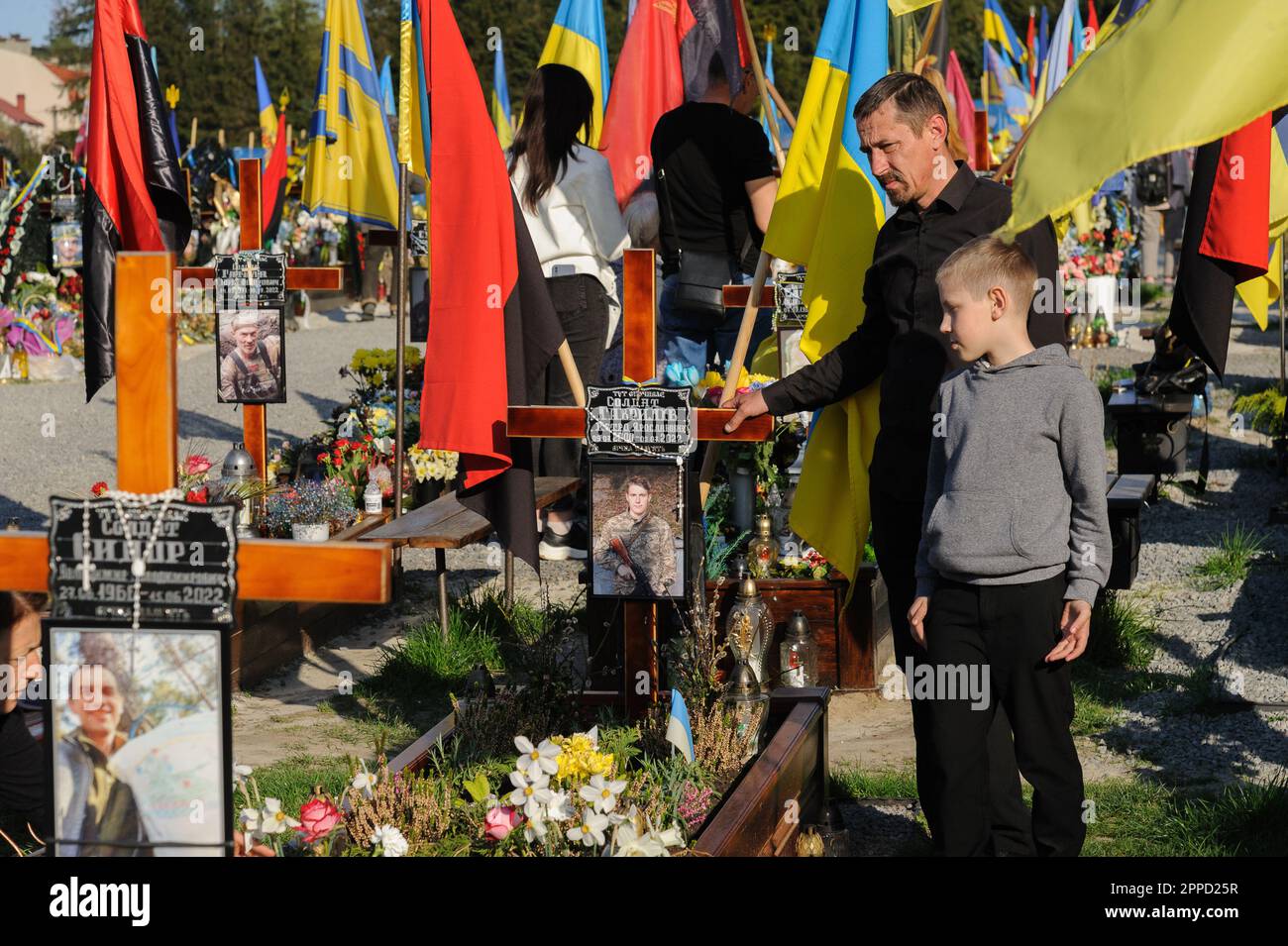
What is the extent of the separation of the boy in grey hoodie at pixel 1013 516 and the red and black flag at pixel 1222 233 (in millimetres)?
1087

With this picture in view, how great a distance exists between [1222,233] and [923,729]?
1.73 metres

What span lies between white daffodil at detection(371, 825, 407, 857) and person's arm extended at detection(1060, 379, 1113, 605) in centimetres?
160

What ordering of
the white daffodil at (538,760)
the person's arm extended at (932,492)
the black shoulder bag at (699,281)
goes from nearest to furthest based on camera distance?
the white daffodil at (538,760) → the person's arm extended at (932,492) → the black shoulder bag at (699,281)

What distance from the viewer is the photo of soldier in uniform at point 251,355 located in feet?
27.0

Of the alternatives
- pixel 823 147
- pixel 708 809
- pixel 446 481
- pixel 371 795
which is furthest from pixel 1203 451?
pixel 371 795

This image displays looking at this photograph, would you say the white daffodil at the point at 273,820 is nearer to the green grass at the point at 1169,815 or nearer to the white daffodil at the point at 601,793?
the white daffodil at the point at 601,793

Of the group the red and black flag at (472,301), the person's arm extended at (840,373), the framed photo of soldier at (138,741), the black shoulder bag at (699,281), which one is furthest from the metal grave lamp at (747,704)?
the black shoulder bag at (699,281)

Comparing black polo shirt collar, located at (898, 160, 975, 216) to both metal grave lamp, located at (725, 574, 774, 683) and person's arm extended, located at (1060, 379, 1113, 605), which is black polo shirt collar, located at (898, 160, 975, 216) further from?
metal grave lamp, located at (725, 574, 774, 683)

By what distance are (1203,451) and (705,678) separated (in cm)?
673

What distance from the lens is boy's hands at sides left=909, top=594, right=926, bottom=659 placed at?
3.98 metres

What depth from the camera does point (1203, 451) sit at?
1079 cm

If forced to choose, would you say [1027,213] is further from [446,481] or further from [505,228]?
[446,481]

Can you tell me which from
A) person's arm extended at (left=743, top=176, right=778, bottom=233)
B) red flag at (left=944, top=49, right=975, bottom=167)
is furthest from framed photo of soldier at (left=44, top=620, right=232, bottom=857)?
red flag at (left=944, top=49, right=975, bottom=167)

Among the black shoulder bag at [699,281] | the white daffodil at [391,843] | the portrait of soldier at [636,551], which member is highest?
the black shoulder bag at [699,281]
